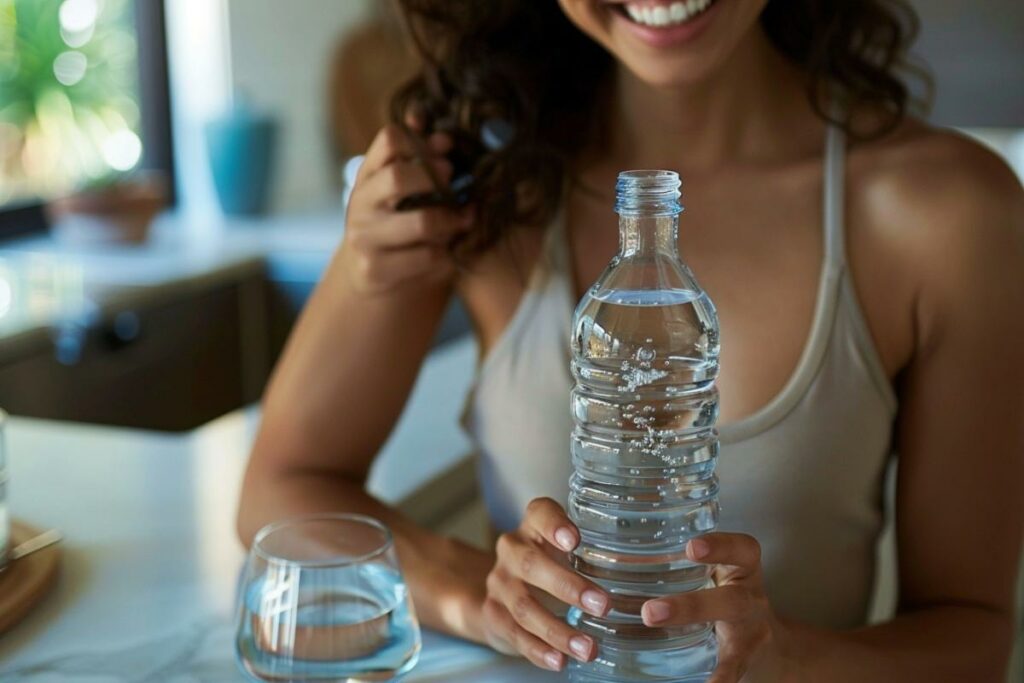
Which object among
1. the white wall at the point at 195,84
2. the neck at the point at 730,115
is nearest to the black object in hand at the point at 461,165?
the neck at the point at 730,115

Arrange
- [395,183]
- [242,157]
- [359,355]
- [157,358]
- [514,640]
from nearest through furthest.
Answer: [514,640], [395,183], [359,355], [157,358], [242,157]

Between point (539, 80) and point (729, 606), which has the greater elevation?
point (539, 80)

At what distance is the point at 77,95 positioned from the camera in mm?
3406

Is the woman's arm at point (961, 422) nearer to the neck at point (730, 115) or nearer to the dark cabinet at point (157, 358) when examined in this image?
the neck at point (730, 115)

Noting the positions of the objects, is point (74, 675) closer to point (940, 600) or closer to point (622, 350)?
point (622, 350)

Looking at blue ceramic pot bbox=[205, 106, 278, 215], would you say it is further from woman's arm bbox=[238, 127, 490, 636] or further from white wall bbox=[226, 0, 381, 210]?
woman's arm bbox=[238, 127, 490, 636]

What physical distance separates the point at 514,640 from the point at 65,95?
114 inches

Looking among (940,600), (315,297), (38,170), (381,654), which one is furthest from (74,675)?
(38,170)

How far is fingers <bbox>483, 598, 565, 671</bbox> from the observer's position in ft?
2.63

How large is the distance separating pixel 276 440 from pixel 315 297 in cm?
14

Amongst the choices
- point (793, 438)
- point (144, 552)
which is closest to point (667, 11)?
point (793, 438)

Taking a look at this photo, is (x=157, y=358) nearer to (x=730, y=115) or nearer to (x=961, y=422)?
(x=730, y=115)

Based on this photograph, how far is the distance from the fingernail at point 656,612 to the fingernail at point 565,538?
0.07 m

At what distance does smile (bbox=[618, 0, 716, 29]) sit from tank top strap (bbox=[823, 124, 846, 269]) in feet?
0.83
